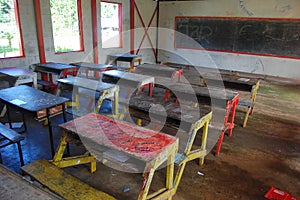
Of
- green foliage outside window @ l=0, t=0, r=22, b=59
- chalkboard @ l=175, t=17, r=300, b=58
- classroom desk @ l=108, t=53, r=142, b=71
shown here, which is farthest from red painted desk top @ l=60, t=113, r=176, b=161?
chalkboard @ l=175, t=17, r=300, b=58

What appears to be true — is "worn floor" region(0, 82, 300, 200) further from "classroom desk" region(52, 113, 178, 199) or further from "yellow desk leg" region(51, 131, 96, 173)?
"classroom desk" region(52, 113, 178, 199)

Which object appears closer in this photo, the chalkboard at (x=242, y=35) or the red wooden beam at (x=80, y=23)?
the red wooden beam at (x=80, y=23)

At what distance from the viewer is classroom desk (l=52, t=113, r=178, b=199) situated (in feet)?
5.66

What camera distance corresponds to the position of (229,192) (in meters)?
2.36

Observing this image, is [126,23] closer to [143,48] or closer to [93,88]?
[143,48]

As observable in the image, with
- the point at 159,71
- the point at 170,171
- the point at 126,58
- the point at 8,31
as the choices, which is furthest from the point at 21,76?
the point at 170,171

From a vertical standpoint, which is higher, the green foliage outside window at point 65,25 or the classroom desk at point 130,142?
the green foliage outside window at point 65,25

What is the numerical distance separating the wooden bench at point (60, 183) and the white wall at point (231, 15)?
6998 millimetres

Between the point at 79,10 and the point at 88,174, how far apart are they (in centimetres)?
490

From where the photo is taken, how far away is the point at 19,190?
1387 millimetres

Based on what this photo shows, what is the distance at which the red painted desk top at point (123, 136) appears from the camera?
5.76 ft

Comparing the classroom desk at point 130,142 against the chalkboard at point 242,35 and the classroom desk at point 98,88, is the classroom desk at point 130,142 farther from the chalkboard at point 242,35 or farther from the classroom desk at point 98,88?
the chalkboard at point 242,35

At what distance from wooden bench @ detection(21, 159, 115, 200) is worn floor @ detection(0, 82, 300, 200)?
572mm

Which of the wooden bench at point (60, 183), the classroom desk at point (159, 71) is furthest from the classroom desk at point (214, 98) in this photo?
the wooden bench at point (60, 183)
